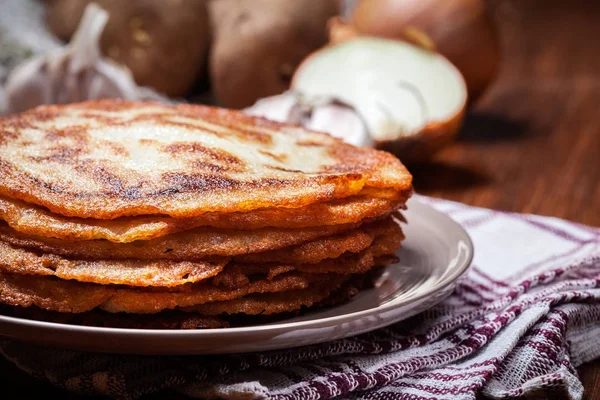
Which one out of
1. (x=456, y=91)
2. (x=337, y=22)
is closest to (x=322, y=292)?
(x=456, y=91)

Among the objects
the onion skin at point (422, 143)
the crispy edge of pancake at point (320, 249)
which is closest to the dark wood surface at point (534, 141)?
the onion skin at point (422, 143)

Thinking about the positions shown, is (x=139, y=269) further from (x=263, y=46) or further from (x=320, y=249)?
(x=263, y=46)

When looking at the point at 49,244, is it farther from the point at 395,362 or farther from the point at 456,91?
the point at 456,91

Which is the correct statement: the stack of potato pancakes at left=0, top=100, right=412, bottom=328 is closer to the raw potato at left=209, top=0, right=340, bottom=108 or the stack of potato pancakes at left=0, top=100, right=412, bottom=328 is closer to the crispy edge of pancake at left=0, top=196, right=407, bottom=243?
the crispy edge of pancake at left=0, top=196, right=407, bottom=243

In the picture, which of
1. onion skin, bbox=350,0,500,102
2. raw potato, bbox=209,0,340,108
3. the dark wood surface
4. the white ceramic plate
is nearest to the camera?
the white ceramic plate

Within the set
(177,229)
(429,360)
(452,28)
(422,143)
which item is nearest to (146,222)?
(177,229)

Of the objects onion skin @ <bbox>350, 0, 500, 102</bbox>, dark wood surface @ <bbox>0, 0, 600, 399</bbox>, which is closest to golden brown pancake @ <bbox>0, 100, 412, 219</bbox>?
dark wood surface @ <bbox>0, 0, 600, 399</bbox>

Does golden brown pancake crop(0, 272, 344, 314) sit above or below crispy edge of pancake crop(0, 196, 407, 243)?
below
